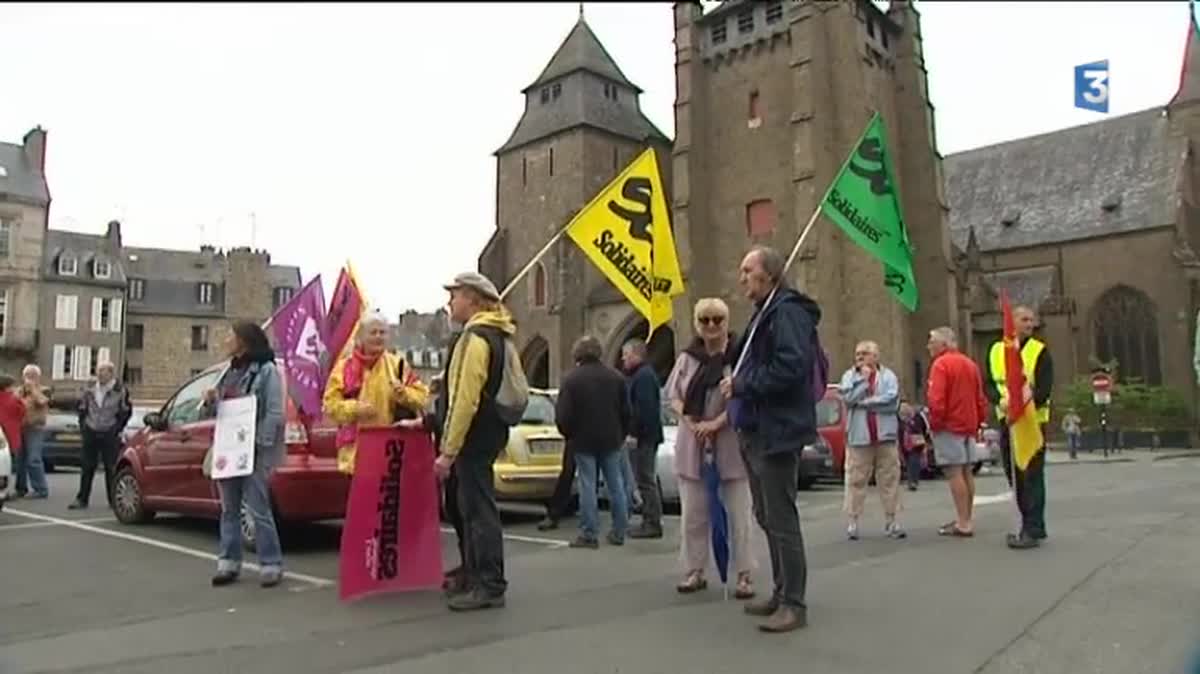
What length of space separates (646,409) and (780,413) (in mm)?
4134

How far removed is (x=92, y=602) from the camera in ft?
20.4

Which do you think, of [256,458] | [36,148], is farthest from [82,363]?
[256,458]

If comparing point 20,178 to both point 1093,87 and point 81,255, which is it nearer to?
point 81,255

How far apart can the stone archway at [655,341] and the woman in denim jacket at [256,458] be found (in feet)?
102

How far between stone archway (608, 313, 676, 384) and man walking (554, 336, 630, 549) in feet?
95.6

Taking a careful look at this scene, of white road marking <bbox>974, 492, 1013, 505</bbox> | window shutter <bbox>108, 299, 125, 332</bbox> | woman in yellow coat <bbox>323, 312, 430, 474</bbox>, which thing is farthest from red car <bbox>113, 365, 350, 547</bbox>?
window shutter <bbox>108, 299, 125, 332</bbox>

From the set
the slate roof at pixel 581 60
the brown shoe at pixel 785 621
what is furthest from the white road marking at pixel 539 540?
the slate roof at pixel 581 60

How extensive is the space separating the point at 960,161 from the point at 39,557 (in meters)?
55.6

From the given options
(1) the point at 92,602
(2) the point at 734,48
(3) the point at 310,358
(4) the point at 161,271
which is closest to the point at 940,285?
(2) the point at 734,48

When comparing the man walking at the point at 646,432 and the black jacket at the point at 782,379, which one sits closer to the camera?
the black jacket at the point at 782,379

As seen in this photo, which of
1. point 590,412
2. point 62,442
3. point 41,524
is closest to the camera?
point 590,412

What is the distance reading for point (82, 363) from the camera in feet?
163

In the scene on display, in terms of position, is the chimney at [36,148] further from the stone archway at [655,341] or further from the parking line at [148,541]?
the parking line at [148,541]

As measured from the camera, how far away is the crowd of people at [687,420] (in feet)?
17.0
